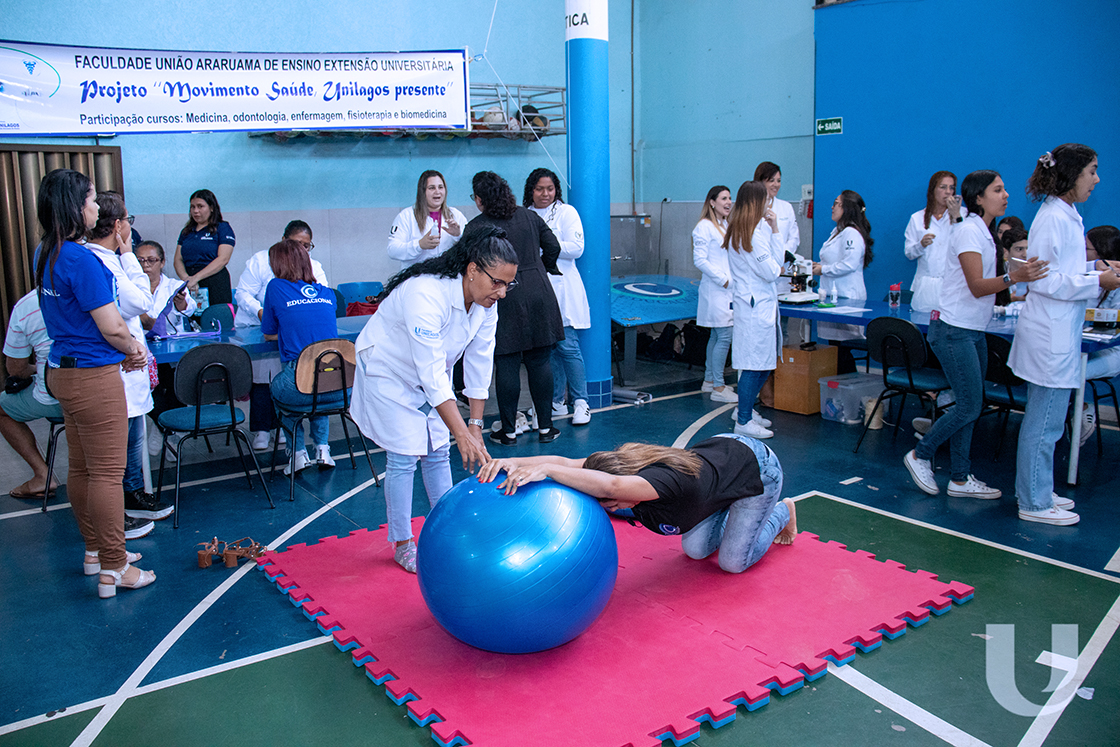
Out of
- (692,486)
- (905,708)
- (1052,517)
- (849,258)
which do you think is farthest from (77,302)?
(849,258)

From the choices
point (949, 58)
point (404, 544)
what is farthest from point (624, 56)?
point (404, 544)

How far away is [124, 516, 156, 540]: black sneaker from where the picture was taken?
443 centimetres

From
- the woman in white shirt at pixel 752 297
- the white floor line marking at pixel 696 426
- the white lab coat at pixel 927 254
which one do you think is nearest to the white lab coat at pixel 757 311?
the woman in white shirt at pixel 752 297

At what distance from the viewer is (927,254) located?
21.9 feet

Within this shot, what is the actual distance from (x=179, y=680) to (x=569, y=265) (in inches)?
167

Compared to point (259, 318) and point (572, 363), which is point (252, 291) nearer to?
point (259, 318)

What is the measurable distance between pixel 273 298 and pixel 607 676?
3.10 m

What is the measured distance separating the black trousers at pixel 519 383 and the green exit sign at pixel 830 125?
3993 mm

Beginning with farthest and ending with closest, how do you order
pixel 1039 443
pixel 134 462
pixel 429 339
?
pixel 134 462 < pixel 1039 443 < pixel 429 339

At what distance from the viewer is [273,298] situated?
500 centimetres

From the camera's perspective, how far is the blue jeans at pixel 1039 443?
4.19 meters

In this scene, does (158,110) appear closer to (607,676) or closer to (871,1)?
(607,676)

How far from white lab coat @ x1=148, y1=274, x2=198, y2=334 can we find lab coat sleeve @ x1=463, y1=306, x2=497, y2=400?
202 cm

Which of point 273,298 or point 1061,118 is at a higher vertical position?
point 1061,118
